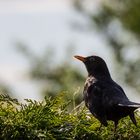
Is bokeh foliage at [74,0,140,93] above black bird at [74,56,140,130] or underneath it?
above

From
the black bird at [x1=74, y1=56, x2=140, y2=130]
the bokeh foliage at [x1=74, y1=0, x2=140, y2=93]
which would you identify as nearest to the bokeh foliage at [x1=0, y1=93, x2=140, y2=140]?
the black bird at [x1=74, y1=56, x2=140, y2=130]

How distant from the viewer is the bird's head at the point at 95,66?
9.27 m

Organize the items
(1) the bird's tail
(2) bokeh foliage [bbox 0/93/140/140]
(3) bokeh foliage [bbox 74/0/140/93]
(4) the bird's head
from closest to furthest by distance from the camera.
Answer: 1. (2) bokeh foliage [bbox 0/93/140/140]
2. (1) the bird's tail
3. (4) the bird's head
4. (3) bokeh foliage [bbox 74/0/140/93]

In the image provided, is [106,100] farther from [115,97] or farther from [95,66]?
[95,66]

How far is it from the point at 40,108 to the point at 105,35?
79.1 feet

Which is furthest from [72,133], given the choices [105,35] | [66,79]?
[105,35]

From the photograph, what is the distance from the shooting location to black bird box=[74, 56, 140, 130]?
7922 mm

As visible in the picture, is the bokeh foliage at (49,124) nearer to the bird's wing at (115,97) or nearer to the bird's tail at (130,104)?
the bird's tail at (130,104)

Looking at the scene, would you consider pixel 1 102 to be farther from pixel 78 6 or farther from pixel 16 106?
pixel 78 6

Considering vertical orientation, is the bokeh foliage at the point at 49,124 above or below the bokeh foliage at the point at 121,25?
below

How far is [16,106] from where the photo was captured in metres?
7.25

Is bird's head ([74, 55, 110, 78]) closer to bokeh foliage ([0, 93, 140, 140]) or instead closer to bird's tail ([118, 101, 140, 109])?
bird's tail ([118, 101, 140, 109])

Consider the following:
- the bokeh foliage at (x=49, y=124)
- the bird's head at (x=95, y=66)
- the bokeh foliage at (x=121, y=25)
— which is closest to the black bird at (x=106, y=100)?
the bird's head at (x=95, y=66)

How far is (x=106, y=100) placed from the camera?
8.37 meters
